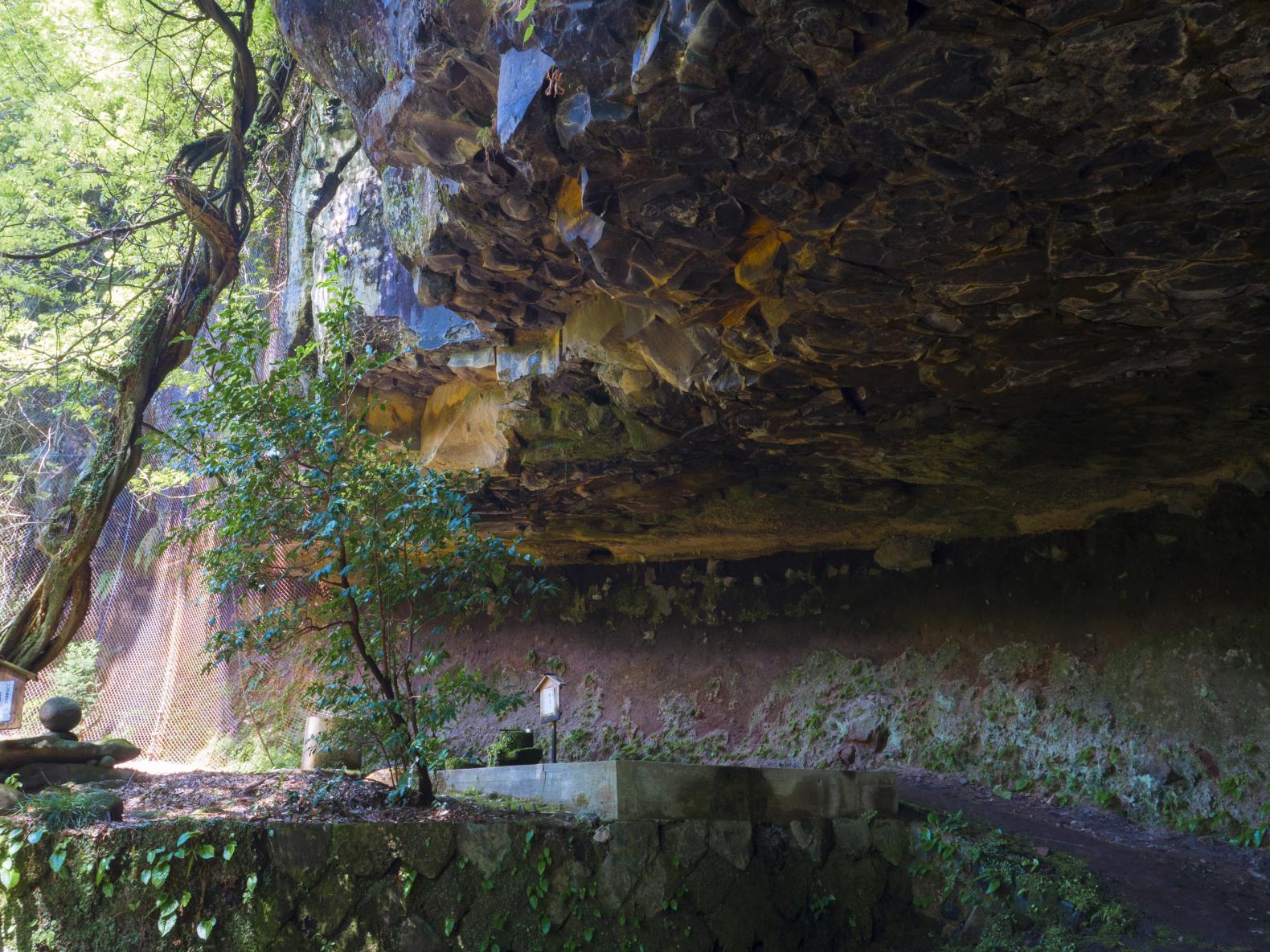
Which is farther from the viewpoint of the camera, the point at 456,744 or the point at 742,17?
the point at 456,744

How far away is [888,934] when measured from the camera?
590cm

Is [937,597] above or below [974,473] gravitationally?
below

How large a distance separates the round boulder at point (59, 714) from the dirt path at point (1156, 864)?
6.15 meters

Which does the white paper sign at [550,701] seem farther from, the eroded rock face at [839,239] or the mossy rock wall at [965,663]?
the mossy rock wall at [965,663]

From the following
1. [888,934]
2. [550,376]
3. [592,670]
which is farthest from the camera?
[592,670]

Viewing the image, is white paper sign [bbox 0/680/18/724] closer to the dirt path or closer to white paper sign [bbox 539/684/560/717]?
white paper sign [bbox 539/684/560/717]

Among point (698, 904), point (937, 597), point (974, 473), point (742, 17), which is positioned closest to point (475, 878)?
point (698, 904)

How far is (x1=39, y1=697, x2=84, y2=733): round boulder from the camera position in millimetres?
5938

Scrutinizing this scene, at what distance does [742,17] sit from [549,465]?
5.59 meters

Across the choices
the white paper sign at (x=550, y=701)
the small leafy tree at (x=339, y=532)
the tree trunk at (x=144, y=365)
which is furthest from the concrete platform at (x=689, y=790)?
the tree trunk at (x=144, y=365)

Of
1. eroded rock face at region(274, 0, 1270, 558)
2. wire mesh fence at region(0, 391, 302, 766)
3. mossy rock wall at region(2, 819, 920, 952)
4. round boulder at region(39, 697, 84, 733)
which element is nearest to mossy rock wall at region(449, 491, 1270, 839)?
eroded rock face at region(274, 0, 1270, 558)

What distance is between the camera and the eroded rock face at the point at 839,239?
10.6 ft

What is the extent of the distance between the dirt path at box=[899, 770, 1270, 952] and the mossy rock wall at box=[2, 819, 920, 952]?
1170mm

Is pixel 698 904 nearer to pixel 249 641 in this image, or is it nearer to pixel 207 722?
pixel 249 641
